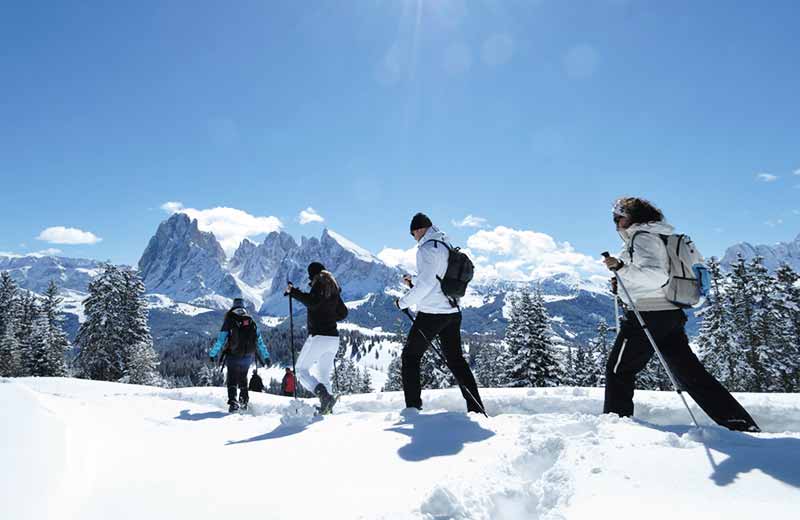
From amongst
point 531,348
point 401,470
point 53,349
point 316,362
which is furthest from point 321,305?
point 53,349

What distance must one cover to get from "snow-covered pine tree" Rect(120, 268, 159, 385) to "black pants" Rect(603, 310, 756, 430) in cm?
3656

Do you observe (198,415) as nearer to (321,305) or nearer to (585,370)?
(321,305)

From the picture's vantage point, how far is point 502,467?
3.25 m

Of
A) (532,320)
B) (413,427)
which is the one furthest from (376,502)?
(532,320)

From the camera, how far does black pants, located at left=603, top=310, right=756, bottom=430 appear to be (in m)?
4.15

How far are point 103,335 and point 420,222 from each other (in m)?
35.8

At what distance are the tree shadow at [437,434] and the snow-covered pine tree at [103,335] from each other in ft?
116

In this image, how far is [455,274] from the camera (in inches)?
231

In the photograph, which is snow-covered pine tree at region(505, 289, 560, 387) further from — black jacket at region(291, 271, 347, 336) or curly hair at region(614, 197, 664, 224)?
curly hair at region(614, 197, 664, 224)

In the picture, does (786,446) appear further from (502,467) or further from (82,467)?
(82,467)

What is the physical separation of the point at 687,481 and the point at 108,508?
10.9 feet

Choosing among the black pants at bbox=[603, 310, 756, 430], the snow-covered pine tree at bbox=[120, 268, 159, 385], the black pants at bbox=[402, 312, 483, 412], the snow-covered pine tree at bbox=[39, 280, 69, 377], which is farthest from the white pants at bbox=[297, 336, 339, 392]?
the snow-covered pine tree at bbox=[39, 280, 69, 377]

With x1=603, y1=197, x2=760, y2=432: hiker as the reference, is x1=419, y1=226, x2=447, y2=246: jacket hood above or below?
above

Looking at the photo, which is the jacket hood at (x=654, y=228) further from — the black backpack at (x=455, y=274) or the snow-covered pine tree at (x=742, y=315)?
the snow-covered pine tree at (x=742, y=315)
